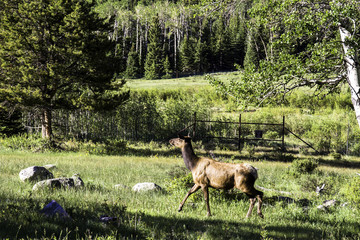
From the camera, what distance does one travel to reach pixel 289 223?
5.12m

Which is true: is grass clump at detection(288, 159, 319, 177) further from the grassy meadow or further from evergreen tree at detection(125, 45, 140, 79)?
evergreen tree at detection(125, 45, 140, 79)

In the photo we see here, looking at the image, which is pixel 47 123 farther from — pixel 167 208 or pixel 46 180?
pixel 167 208

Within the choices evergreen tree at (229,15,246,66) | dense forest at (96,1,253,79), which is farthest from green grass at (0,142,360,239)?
evergreen tree at (229,15,246,66)

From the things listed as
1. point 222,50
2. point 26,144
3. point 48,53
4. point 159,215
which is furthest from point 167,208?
point 222,50

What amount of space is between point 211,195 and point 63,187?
367 centimetres

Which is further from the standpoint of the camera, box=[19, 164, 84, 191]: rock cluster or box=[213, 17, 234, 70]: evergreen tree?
box=[213, 17, 234, 70]: evergreen tree

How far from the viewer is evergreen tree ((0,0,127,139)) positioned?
1488cm

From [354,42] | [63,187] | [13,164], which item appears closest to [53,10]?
[13,164]

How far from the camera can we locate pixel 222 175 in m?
4.84

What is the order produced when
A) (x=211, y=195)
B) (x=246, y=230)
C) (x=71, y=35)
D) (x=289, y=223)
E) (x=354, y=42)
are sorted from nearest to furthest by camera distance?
(x=246, y=230), (x=289, y=223), (x=354, y=42), (x=211, y=195), (x=71, y=35)

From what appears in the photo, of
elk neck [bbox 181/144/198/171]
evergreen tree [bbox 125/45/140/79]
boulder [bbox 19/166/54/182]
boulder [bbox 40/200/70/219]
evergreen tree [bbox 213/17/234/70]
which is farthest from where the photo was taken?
evergreen tree [bbox 213/17/234/70]

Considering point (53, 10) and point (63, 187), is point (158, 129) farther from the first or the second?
point (63, 187)

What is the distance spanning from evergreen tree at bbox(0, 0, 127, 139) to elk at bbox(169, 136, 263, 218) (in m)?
12.0

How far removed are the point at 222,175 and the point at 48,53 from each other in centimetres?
1496
